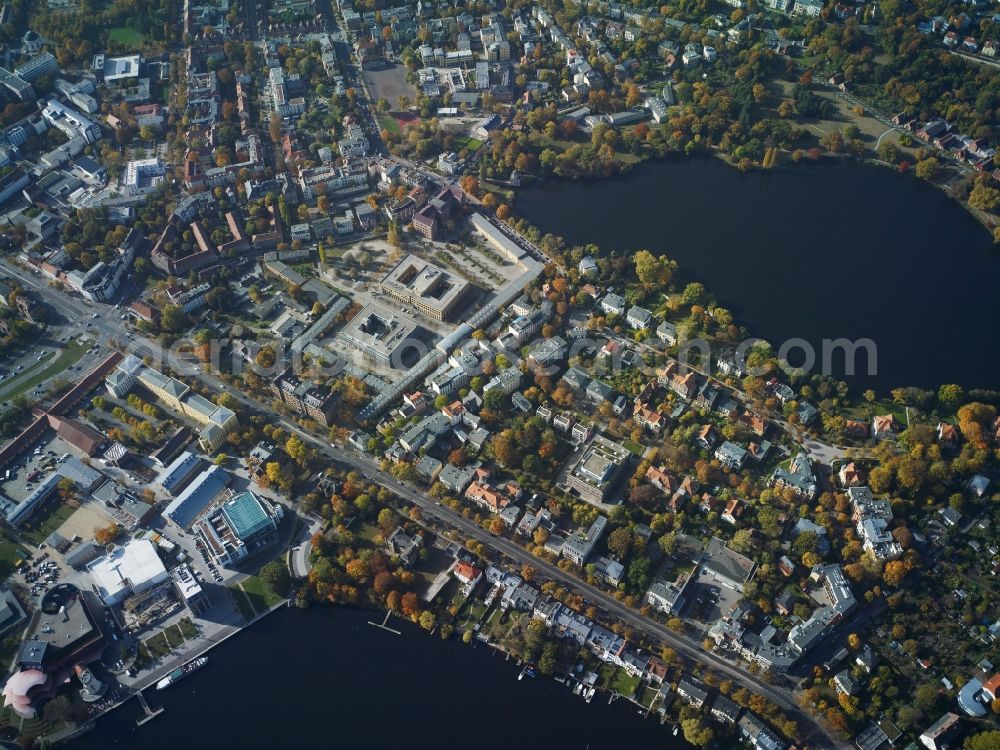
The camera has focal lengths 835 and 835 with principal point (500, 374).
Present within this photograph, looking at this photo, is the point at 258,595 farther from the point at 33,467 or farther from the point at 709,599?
the point at 709,599

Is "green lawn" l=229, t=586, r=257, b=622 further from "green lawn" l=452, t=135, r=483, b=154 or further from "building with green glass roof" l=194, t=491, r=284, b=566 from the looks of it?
"green lawn" l=452, t=135, r=483, b=154

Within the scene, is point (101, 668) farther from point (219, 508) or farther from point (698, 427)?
point (698, 427)

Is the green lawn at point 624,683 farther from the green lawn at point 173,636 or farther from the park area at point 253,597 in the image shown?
the green lawn at point 173,636

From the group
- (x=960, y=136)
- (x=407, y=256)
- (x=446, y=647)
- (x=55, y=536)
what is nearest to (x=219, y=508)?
(x=55, y=536)

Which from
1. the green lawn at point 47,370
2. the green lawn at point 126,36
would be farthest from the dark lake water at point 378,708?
the green lawn at point 126,36

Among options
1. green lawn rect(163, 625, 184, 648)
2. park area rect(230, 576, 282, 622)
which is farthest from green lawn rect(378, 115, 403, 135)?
green lawn rect(163, 625, 184, 648)

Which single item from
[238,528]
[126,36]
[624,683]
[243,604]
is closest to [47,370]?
[238,528]
